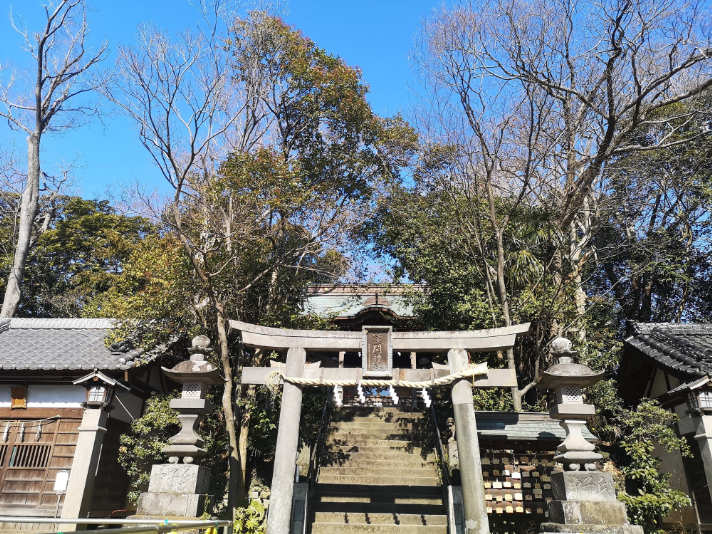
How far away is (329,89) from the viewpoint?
1540 centimetres

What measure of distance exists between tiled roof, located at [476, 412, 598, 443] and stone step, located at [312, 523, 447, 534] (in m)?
2.06

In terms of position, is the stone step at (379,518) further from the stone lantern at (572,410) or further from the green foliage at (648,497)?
the green foliage at (648,497)

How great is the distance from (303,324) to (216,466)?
4.14 m

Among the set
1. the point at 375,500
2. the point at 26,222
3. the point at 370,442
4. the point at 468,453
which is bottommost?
the point at 375,500

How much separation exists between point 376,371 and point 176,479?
11.8ft

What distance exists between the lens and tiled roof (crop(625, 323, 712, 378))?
10.1 meters

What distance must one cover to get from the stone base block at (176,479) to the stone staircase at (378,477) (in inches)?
132

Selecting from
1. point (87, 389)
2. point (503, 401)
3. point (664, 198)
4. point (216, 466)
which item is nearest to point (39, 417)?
point (87, 389)

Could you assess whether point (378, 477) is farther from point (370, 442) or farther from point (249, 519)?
point (249, 519)

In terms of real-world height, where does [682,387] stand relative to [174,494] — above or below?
above

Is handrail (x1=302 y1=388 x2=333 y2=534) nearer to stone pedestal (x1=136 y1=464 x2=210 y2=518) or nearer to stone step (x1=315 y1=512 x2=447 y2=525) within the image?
stone step (x1=315 y1=512 x2=447 y2=525)

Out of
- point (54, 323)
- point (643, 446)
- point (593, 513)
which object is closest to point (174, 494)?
point (593, 513)

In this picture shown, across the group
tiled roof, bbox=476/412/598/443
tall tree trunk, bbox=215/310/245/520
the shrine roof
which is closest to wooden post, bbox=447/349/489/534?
tiled roof, bbox=476/412/598/443

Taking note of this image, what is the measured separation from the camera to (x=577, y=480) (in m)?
7.32
